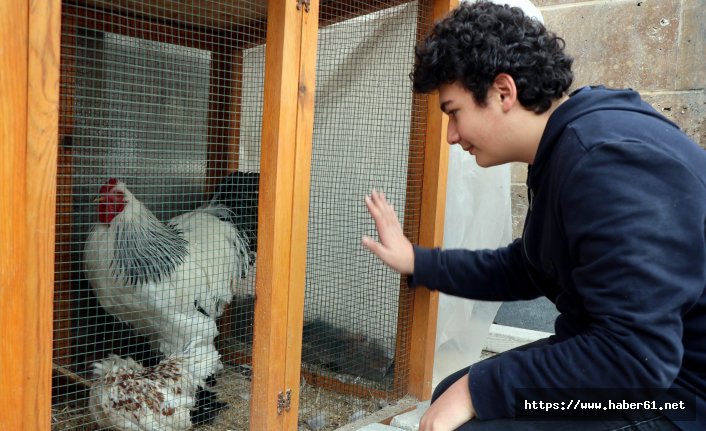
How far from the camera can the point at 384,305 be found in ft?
7.46

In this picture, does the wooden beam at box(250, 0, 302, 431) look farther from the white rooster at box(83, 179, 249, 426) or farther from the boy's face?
the white rooster at box(83, 179, 249, 426)

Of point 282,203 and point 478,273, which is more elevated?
point 282,203

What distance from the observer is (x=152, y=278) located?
2.32 metres

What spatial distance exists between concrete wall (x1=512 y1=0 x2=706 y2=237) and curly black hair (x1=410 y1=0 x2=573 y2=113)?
76.2 inches

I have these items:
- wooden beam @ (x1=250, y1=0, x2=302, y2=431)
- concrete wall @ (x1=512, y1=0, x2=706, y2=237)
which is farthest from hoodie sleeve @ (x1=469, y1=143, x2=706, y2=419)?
concrete wall @ (x1=512, y1=0, x2=706, y2=237)

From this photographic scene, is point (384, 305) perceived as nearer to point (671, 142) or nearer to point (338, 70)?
point (338, 70)

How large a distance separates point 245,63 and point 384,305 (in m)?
1.10

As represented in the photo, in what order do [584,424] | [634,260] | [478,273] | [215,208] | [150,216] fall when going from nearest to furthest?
[634,260]
[584,424]
[478,273]
[150,216]
[215,208]

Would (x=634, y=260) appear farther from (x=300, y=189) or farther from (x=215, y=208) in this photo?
(x=215, y=208)

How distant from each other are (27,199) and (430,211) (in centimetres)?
134

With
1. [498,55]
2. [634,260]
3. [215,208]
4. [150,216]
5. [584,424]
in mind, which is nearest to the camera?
[634,260]

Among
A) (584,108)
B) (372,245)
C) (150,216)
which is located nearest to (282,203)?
(372,245)

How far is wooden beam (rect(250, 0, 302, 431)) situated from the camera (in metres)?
1.57

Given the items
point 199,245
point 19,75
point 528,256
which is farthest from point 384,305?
point 19,75
